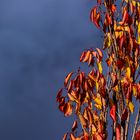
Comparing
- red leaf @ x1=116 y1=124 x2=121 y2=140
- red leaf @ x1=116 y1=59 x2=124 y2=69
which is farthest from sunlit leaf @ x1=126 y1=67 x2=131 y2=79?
red leaf @ x1=116 y1=124 x2=121 y2=140

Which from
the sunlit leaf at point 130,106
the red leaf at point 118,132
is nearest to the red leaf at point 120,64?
the sunlit leaf at point 130,106

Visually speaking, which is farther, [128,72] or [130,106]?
[128,72]

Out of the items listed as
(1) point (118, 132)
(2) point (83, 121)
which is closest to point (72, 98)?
(2) point (83, 121)

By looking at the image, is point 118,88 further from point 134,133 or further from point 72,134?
point 72,134

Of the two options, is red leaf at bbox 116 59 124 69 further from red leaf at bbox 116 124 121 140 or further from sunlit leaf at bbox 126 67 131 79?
red leaf at bbox 116 124 121 140

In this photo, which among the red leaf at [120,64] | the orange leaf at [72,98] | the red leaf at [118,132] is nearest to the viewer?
the red leaf at [118,132]

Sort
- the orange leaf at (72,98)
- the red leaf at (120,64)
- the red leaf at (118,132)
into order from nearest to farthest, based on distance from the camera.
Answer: the red leaf at (118,132)
the red leaf at (120,64)
the orange leaf at (72,98)

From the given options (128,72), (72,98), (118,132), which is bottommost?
(118,132)

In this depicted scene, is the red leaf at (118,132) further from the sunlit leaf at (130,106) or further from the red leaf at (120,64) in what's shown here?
the red leaf at (120,64)

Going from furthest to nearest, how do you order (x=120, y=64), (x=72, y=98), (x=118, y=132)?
(x=72, y=98), (x=120, y=64), (x=118, y=132)

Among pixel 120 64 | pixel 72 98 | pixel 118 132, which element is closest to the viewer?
pixel 118 132

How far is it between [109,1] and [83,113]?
65.0 inches

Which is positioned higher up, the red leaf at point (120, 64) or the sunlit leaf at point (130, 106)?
the red leaf at point (120, 64)

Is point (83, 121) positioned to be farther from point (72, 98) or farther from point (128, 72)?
point (128, 72)
